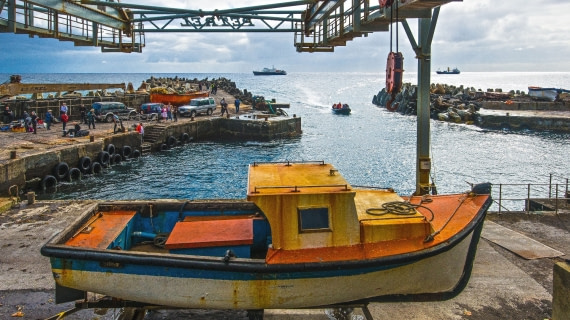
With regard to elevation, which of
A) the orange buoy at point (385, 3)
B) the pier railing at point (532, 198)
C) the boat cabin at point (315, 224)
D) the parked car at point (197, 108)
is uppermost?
the orange buoy at point (385, 3)

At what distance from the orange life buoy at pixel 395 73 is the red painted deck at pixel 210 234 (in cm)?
425

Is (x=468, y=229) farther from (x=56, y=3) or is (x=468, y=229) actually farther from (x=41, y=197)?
(x=41, y=197)

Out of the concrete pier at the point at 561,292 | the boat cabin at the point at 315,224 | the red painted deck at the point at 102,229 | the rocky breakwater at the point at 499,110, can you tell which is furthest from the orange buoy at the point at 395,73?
the rocky breakwater at the point at 499,110

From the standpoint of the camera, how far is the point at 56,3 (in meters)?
15.9

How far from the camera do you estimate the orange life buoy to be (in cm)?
998

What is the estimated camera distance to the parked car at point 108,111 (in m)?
39.5

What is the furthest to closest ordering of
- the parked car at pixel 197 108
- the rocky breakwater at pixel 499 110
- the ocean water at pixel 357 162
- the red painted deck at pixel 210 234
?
the rocky breakwater at pixel 499 110
the parked car at pixel 197 108
the ocean water at pixel 357 162
the red painted deck at pixel 210 234

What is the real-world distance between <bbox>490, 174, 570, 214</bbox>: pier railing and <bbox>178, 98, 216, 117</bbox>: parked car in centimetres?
2997

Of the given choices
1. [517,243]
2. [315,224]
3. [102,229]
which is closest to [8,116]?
[102,229]

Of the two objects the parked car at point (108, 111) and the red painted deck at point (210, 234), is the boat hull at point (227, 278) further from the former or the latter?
the parked car at point (108, 111)

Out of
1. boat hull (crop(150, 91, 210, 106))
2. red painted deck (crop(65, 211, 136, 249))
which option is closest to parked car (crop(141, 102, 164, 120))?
boat hull (crop(150, 91, 210, 106))

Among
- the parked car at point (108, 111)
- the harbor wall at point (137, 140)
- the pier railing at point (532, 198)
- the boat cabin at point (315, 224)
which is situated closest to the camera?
the boat cabin at point (315, 224)

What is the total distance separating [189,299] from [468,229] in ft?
16.1

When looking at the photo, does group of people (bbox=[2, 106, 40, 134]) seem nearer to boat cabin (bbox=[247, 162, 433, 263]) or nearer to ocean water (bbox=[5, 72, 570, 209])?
ocean water (bbox=[5, 72, 570, 209])
